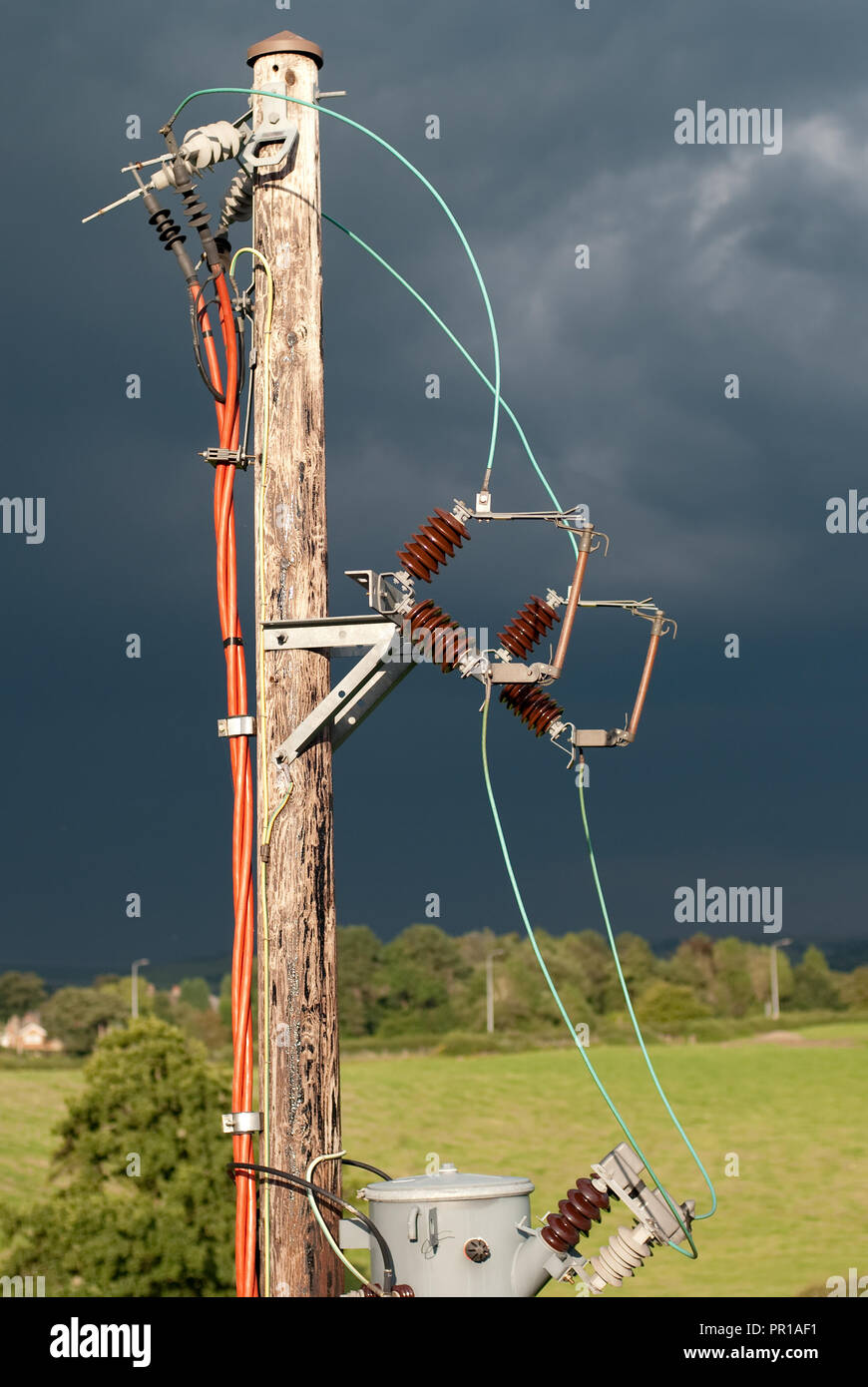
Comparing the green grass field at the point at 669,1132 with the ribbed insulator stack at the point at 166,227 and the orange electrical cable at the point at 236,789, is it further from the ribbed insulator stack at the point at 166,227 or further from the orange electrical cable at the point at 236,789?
the ribbed insulator stack at the point at 166,227

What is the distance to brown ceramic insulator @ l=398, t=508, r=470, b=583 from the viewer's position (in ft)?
19.7

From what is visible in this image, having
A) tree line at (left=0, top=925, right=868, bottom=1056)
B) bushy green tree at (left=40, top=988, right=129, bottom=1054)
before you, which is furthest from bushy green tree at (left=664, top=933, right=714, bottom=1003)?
bushy green tree at (left=40, top=988, right=129, bottom=1054)

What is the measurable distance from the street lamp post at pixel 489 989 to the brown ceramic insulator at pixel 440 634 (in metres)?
34.7

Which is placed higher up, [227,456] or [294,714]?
[227,456]

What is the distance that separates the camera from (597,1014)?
43250 mm

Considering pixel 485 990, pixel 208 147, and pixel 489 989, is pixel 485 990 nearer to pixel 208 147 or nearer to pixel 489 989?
pixel 489 989

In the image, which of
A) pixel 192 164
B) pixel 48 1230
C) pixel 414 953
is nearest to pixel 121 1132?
pixel 48 1230

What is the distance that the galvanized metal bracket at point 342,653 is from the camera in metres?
5.91

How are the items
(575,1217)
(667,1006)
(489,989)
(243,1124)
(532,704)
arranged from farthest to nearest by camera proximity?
(667,1006) → (489,989) → (532,704) → (243,1124) → (575,1217)

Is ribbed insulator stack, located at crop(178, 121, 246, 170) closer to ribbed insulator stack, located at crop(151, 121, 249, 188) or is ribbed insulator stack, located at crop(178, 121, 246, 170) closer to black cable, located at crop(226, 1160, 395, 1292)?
ribbed insulator stack, located at crop(151, 121, 249, 188)

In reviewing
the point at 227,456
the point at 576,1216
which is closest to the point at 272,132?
the point at 227,456

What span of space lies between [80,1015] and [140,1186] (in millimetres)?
18952

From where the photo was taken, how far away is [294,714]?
6.09 metres
